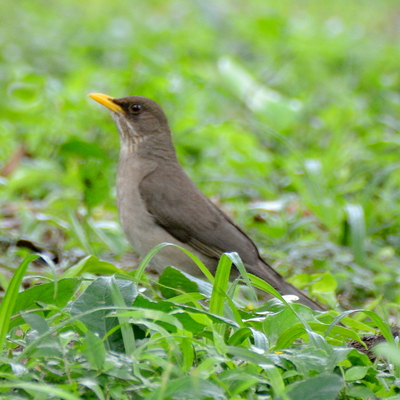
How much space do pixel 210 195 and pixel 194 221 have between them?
1.76m

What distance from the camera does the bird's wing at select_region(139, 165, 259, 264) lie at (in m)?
5.04

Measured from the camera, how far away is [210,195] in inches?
269

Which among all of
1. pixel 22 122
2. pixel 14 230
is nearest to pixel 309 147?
pixel 22 122

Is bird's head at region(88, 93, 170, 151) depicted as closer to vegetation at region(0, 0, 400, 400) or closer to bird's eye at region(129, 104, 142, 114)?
bird's eye at region(129, 104, 142, 114)

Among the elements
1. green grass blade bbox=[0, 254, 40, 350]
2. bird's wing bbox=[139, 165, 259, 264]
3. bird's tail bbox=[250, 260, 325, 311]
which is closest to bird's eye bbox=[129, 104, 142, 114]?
bird's wing bbox=[139, 165, 259, 264]

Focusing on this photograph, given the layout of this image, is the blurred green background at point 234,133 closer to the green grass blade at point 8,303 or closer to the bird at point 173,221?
the bird at point 173,221

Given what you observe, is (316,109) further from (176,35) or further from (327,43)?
(176,35)

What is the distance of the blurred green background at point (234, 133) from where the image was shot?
218 inches

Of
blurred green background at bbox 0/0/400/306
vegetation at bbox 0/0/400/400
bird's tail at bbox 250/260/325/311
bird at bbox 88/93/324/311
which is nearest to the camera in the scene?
vegetation at bbox 0/0/400/400

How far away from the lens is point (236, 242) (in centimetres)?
505

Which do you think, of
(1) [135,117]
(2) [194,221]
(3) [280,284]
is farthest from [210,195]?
(3) [280,284]

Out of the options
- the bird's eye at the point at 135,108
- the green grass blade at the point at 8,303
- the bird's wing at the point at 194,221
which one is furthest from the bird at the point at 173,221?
the green grass blade at the point at 8,303

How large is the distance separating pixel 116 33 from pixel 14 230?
6645 millimetres

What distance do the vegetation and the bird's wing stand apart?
0.34 metres
